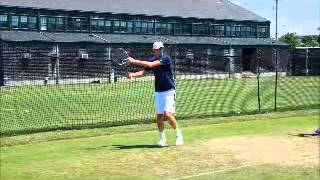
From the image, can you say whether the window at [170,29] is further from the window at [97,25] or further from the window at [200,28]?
the window at [97,25]

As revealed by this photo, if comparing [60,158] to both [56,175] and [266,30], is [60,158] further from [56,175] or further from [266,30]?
[266,30]

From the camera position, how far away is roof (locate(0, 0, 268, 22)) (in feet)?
180

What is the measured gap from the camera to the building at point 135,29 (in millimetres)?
48625

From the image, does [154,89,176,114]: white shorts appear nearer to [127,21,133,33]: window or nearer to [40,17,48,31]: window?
[40,17,48,31]: window

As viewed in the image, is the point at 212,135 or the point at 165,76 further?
the point at 212,135

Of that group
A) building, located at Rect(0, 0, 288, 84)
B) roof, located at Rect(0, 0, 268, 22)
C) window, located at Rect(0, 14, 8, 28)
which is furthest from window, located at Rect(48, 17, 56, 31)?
window, located at Rect(0, 14, 8, 28)

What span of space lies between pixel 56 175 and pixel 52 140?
421cm

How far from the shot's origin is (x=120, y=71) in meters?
29.0

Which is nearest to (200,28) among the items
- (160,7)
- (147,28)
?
(160,7)

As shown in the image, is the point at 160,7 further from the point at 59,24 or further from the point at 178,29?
the point at 59,24

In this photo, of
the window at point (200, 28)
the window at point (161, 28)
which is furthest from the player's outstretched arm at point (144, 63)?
the window at point (200, 28)

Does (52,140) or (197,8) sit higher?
(197,8)

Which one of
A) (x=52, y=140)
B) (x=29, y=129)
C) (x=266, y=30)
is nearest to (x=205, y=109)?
(x=29, y=129)

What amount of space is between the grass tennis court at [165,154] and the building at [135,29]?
66.2 ft
